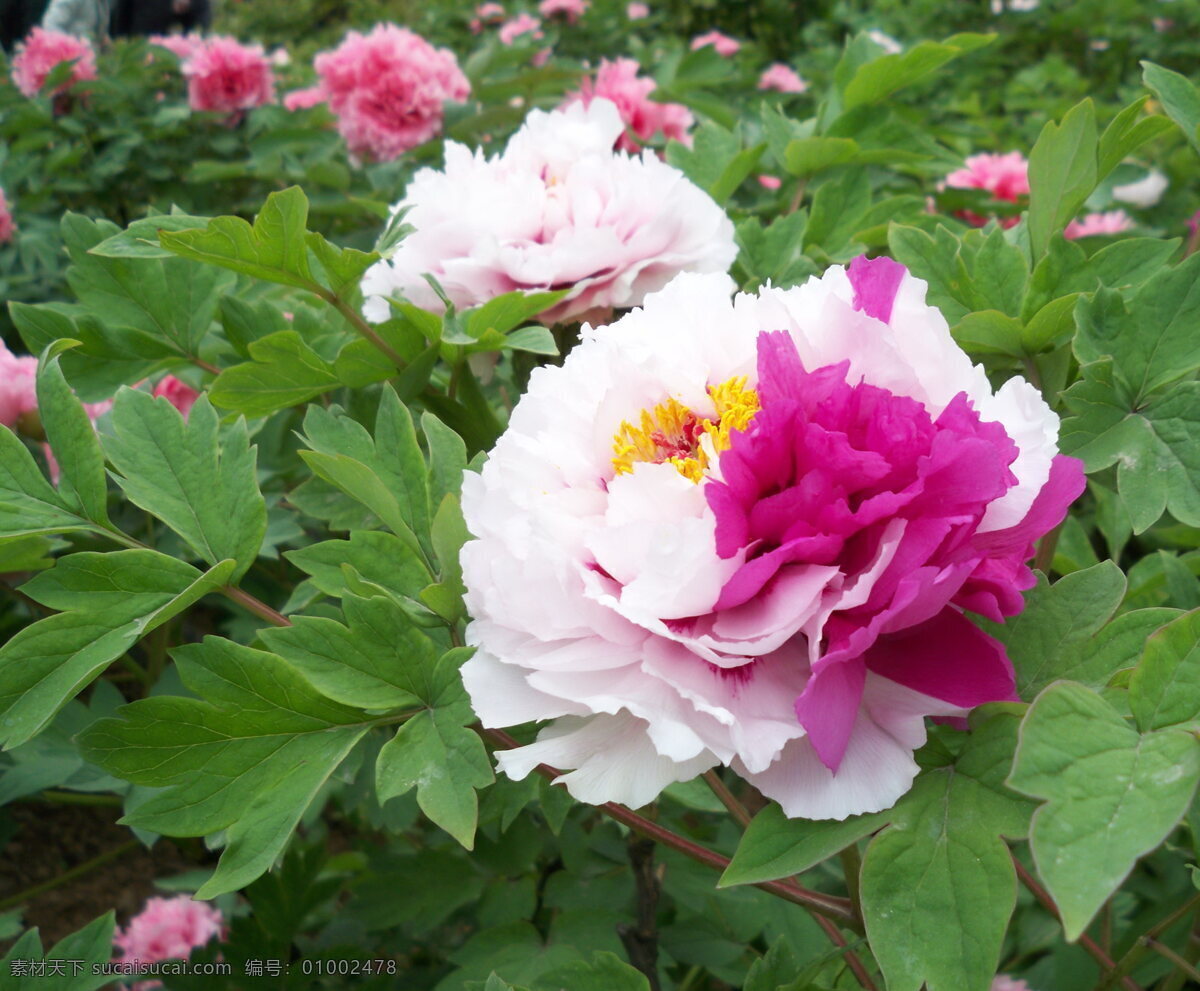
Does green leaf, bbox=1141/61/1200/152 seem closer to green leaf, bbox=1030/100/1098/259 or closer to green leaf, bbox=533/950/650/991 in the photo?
green leaf, bbox=1030/100/1098/259

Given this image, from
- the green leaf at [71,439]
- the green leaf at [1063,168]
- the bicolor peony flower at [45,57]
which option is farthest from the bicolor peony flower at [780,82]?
the green leaf at [71,439]

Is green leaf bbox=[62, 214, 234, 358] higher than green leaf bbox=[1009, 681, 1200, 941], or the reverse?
green leaf bbox=[1009, 681, 1200, 941]

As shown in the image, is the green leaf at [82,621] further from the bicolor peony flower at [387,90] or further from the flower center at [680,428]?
the bicolor peony flower at [387,90]

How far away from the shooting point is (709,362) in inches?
A: 25.0

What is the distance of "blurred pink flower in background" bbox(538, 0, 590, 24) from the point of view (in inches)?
137

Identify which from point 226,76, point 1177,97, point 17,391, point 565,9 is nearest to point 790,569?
point 1177,97

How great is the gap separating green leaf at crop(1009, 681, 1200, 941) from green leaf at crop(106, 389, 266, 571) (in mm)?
523

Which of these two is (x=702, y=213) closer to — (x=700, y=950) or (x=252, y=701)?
(x=252, y=701)

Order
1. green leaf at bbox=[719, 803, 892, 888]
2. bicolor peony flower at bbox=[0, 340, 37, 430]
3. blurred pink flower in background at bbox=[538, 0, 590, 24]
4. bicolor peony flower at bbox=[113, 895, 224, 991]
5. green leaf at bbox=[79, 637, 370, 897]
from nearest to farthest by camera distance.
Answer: green leaf at bbox=[719, 803, 892, 888] → green leaf at bbox=[79, 637, 370, 897] → bicolor peony flower at bbox=[0, 340, 37, 430] → bicolor peony flower at bbox=[113, 895, 224, 991] → blurred pink flower in background at bbox=[538, 0, 590, 24]

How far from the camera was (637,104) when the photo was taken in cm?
197

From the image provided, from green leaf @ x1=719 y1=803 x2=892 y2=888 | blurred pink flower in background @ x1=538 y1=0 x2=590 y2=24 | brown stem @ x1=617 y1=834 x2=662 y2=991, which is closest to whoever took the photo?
green leaf @ x1=719 y1=803 x2=892 y2=888

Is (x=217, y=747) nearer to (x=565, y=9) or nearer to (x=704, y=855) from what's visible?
(x=704, y=855)

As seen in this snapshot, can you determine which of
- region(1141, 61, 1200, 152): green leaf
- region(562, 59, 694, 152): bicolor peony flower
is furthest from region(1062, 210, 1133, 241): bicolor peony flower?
region(1141, 61, 1200, 152): green leaf

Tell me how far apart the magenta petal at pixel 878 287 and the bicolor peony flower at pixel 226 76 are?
2.07 metres
